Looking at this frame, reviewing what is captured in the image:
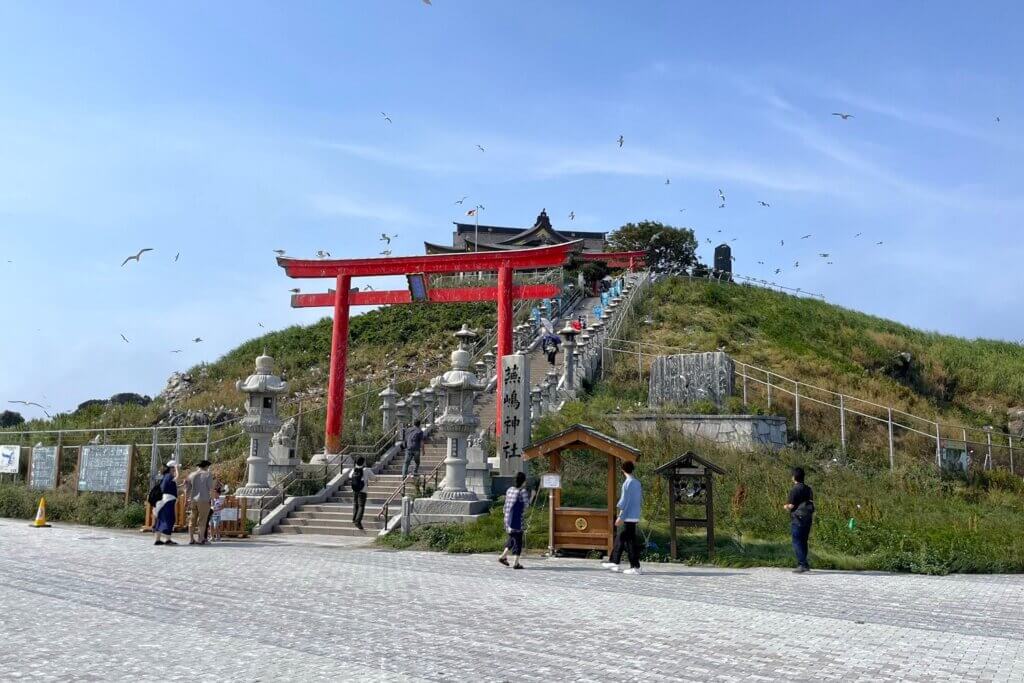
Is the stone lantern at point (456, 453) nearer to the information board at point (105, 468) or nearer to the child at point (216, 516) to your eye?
the child at point (216, 516)

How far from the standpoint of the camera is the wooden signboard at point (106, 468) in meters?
20.7

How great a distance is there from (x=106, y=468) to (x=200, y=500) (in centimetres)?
674

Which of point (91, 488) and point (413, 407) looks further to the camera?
point (413, 407)

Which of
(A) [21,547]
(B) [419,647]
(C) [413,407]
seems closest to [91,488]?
(A) [21,547]

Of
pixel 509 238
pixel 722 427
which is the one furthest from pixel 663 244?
pixel 722 427

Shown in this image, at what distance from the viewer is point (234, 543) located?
16531mm

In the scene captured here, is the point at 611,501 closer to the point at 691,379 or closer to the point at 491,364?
the point at 691,379

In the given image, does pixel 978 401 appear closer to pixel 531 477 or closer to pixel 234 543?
pixel 531 477

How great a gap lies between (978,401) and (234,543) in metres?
28.4

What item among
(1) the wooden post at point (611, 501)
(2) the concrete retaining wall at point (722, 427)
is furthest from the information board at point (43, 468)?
(1) the wooden post at point (611, 501)

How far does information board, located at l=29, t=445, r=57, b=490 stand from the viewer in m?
23.4

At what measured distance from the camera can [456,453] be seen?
699 inches

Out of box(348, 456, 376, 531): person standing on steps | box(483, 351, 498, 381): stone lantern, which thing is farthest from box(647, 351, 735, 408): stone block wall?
box(348, 456, 376, 531): person standing on steps

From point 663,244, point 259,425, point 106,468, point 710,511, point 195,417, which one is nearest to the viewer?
point 710,511
